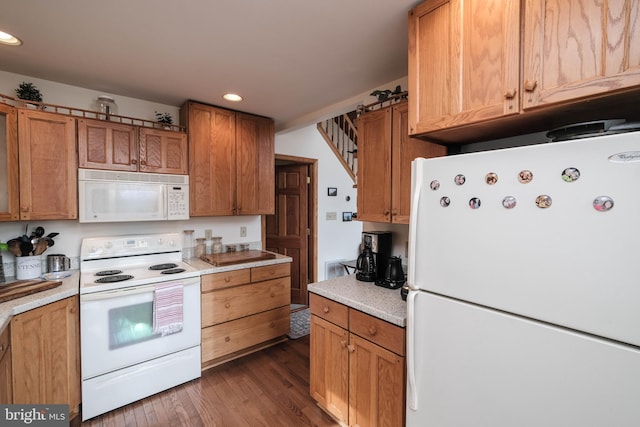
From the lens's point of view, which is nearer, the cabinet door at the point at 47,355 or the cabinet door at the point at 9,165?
the cabinet door at the point at 47,355

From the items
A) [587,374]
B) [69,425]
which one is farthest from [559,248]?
[69,425]

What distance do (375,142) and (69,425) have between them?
109 inches

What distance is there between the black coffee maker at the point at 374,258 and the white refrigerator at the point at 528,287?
746mm

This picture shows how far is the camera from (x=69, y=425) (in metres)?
1.87

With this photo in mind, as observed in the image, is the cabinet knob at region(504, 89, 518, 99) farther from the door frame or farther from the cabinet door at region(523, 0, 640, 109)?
the door frame

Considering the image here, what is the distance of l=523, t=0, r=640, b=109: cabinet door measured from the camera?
2.87ft

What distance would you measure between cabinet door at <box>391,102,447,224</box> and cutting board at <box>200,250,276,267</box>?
1546mm

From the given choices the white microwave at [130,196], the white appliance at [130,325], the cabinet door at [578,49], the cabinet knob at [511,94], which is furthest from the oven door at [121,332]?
the cabinet door at [578,49]

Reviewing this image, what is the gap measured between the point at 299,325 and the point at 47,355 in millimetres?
2266

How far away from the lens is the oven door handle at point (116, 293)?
191 cm

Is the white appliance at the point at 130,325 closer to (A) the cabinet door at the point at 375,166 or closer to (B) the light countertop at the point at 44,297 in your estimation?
(B) the light countertop at the point at 44,297

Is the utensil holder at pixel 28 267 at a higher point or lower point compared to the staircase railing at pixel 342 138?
lower

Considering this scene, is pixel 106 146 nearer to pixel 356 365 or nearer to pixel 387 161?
pixel 387 161

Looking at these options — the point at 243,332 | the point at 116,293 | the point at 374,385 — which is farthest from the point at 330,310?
the point at 116,293
